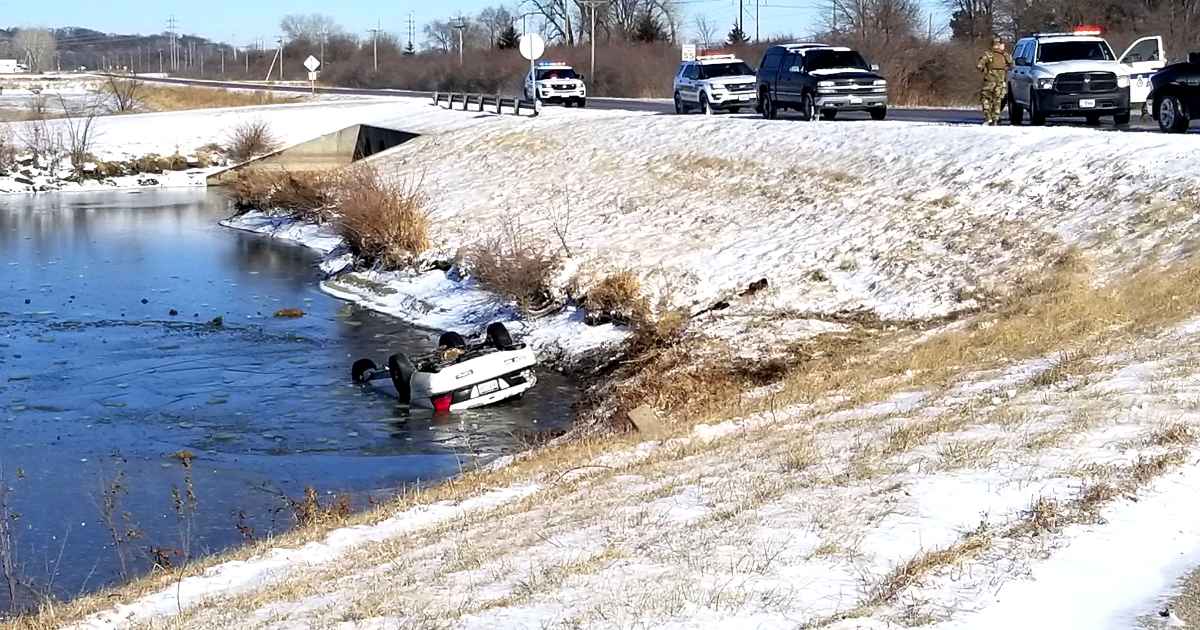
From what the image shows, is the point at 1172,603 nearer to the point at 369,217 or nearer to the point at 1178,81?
the point at 1178,81

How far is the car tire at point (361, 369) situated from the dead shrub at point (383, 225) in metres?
10.2

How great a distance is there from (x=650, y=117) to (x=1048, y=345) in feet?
82.6

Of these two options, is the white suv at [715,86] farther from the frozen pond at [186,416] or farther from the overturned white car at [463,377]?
the overturned white car at [463,377]

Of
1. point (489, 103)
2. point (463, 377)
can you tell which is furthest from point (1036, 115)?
point (489, 103)

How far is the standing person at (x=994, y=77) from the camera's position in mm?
25875

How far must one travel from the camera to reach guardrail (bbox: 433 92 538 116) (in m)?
46.7

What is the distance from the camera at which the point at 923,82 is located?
54938mm

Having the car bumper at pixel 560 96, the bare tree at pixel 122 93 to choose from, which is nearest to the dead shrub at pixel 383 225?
the car bumper at pixel 560 96

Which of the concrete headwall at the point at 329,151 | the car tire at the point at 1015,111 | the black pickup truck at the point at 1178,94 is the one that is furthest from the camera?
the concrete headwall at the point at 329,151

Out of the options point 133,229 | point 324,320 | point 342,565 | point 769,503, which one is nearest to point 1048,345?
point 769,503

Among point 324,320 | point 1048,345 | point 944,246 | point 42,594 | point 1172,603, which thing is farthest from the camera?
point 324,320

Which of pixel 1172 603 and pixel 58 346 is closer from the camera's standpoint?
pixel 1172 603

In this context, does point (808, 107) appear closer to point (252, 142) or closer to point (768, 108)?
point (768, 108)

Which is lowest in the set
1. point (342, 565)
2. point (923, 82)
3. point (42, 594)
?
point (42, 594)
